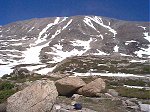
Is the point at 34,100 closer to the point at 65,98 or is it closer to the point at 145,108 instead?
the point at 65,98

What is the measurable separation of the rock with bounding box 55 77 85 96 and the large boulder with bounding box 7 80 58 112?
641 cm

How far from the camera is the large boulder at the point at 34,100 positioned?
50.5 feet

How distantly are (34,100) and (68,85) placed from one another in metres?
7.36

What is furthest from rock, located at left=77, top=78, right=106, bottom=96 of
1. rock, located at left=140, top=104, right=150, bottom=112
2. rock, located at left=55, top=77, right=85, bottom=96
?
rock, located at left=140, top=104, right=150, bottom=112

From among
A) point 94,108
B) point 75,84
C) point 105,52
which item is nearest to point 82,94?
point 75,84

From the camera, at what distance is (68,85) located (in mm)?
22703

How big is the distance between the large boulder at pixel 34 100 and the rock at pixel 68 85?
21.0 feet

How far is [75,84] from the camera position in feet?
75.5

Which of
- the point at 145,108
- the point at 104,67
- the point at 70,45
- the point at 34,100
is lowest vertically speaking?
the point at 104,67

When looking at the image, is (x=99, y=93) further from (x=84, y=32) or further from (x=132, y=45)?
(x=84, y=32)

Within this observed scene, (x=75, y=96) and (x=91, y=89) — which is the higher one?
(x=91, y=89)

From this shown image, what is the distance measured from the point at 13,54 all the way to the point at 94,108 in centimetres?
11977

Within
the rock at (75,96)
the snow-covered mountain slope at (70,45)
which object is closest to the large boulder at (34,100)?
the rock at (75,96)

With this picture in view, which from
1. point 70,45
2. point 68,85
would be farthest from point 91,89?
point 70,45
